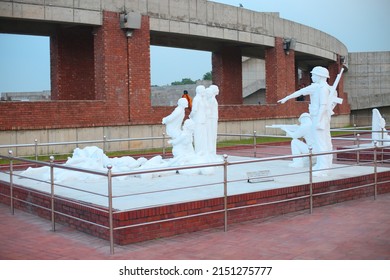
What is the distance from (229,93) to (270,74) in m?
2.45

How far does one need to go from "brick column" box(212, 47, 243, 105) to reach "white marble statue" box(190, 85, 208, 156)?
1654cm

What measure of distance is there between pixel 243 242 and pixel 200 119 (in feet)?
18.2

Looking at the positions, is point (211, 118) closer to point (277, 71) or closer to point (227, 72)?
point (277, 71)

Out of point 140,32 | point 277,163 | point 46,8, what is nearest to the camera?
point 277,163

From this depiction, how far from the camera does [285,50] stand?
1150 inches

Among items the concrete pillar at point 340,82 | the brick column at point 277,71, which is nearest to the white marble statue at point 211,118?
the brick column at point 277,71

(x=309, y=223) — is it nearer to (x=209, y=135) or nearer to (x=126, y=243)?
(x=126, y=243)

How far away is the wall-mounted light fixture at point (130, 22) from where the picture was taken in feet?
67.6

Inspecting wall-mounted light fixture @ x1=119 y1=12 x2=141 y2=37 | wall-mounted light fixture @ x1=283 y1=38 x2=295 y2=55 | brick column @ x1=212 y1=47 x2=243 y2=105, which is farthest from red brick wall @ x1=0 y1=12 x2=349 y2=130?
wall-mounted light fixture @ x1=283 y1=38 x2=295 y2=55

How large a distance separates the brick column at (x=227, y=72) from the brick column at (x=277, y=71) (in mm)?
1791

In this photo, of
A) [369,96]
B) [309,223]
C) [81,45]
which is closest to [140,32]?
[81,45]

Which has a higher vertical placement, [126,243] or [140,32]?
[140,32]

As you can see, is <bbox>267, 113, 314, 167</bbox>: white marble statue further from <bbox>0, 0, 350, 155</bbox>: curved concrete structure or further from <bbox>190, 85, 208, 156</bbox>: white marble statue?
<bbox>0, 0, 350, 155</bbox>: curved concrete structure

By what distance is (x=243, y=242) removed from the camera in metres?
7.85
